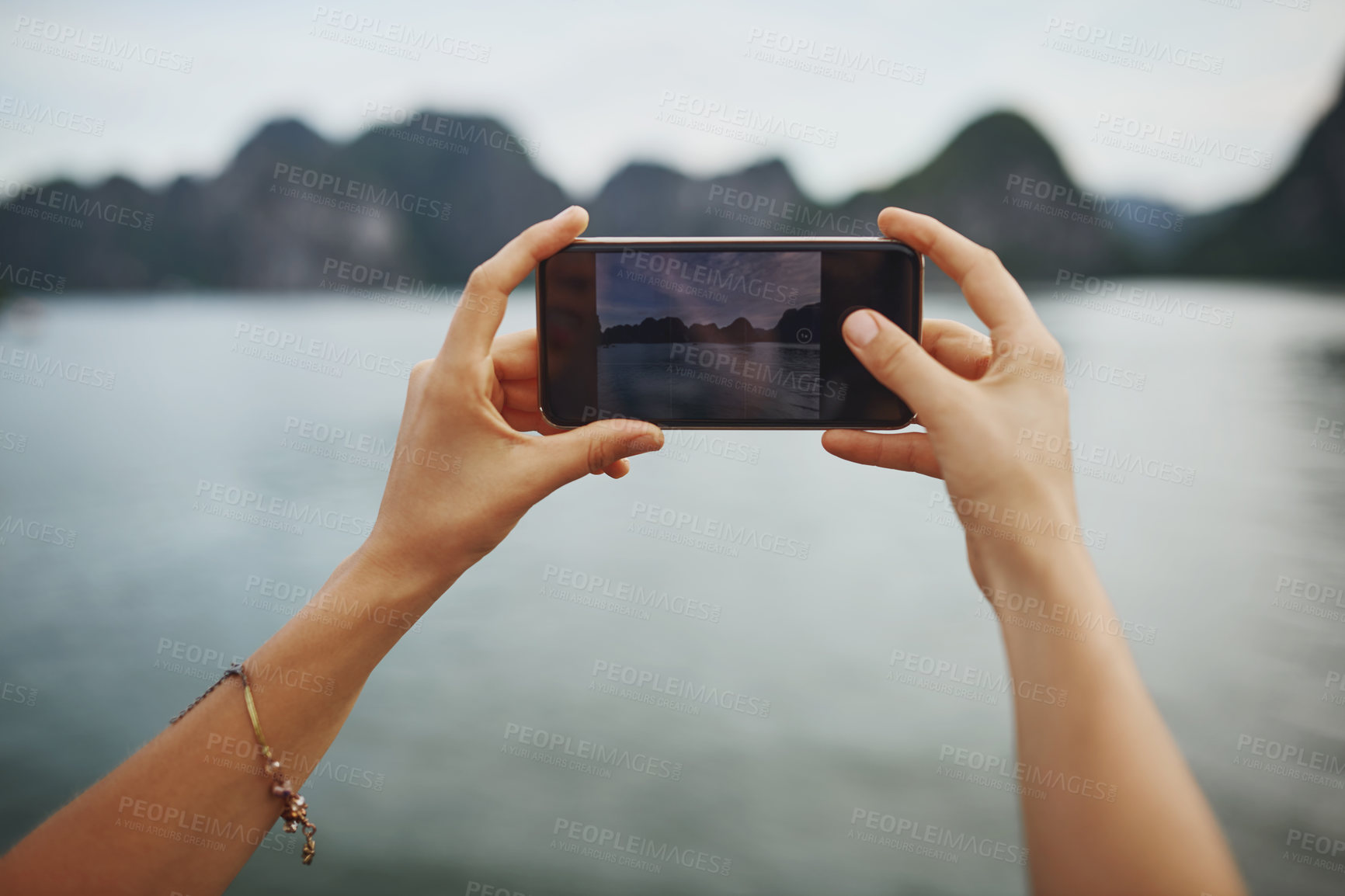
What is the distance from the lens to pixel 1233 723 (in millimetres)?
7992

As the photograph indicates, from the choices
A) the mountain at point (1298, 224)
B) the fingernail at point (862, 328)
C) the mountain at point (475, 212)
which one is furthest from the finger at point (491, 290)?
the mountain at point (1298, 224)

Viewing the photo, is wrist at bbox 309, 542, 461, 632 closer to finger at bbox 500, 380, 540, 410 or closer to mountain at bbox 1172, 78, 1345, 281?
finger at bbox 500, 380, 540, 410

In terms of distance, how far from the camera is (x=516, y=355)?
1.96 meters

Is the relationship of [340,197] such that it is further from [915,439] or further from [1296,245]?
[1296,245]

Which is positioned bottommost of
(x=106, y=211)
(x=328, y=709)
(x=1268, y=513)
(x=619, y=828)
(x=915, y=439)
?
(x=619, y=828)

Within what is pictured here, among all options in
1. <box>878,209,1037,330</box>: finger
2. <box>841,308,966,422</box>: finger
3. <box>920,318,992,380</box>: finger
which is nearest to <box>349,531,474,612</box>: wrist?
<box>841,308,966,422</box>: finger

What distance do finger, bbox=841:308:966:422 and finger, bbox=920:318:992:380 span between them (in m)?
0.40

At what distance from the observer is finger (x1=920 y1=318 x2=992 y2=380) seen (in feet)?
6.17

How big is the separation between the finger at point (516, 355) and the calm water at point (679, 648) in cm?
556

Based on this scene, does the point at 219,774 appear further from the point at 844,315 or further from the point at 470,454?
the point at 844,315

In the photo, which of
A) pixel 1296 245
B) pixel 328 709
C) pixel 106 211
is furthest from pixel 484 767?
pixel 1296 245

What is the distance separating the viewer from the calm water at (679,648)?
644 cm

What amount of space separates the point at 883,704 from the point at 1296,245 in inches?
3750

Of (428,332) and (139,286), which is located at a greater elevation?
(139,286)
